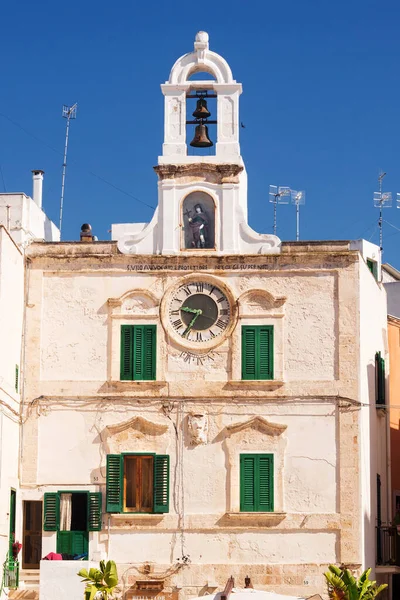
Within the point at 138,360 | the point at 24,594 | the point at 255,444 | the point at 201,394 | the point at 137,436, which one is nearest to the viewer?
the point at 24,594

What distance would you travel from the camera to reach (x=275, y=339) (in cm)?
3581

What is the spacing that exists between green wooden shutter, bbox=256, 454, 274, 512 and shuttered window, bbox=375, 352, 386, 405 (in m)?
4.49

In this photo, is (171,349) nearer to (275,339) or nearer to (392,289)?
(275,339)

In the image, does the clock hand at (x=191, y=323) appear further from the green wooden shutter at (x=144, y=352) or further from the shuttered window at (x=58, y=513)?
the shuttered window at (x=58, y=513)

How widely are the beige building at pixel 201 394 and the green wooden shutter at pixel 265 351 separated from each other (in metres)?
0.03

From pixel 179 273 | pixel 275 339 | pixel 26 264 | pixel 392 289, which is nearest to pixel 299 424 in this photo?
pixel 275 339

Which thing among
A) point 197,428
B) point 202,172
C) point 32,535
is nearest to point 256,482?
point 197,428

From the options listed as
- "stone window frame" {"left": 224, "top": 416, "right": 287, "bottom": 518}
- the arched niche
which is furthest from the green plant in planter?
the arched niche

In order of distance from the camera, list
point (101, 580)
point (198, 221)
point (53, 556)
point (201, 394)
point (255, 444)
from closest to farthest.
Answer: point (101, 580) < point (53, 556) < point (255, 444) < point (201, 394) < point (198, 221)

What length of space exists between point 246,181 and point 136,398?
248 inches

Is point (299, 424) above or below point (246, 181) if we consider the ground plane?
below

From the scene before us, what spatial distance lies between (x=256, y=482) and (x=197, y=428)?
1.87 metres

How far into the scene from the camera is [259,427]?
35438 mm

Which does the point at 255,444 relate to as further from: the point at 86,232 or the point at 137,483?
the point at 86,232
